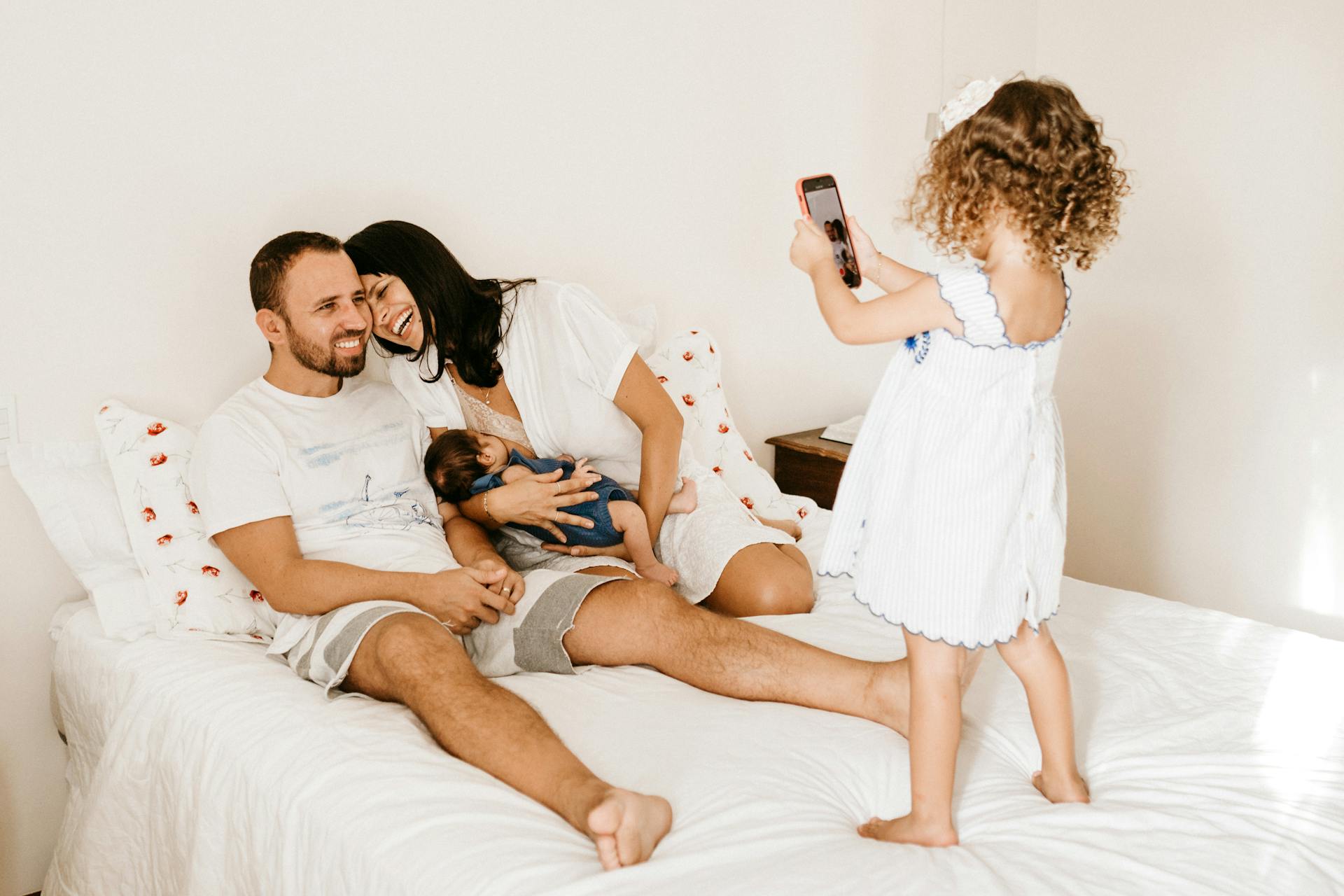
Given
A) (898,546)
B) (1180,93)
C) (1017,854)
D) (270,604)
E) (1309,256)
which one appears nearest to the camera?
(1017,854)

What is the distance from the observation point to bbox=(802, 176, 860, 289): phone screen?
1441mm

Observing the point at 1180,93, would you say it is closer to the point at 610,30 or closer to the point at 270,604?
the point at 610,30

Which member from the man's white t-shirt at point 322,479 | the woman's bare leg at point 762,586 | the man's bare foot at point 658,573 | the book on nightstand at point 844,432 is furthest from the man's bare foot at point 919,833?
the book on nightstand at point 844,432

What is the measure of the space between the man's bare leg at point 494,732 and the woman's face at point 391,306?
2.00 feet

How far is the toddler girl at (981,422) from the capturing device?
45.9 inches

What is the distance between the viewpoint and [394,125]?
80.6 inches

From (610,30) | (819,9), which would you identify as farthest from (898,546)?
(819,9)

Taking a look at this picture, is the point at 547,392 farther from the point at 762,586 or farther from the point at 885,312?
the point at 885,312

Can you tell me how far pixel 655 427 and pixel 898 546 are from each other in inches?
31.0

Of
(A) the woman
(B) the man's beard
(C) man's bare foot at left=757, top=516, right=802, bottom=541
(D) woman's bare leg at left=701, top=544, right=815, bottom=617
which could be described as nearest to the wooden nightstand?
(C) man's bare foot at left=757, top=516, right=802, bottom=541

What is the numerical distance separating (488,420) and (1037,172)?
115 cm

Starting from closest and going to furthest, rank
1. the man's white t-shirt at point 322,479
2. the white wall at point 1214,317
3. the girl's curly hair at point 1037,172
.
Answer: the girl's curly hair at point 1037,172 < the man's white t-shirt at point 322,479 < the white wall at point 1214,317

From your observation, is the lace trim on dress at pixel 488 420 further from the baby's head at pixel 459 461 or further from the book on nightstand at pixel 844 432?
the book on nightstand at pixel 844 432

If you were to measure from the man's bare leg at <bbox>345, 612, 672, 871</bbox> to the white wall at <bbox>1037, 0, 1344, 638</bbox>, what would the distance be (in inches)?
90.2
